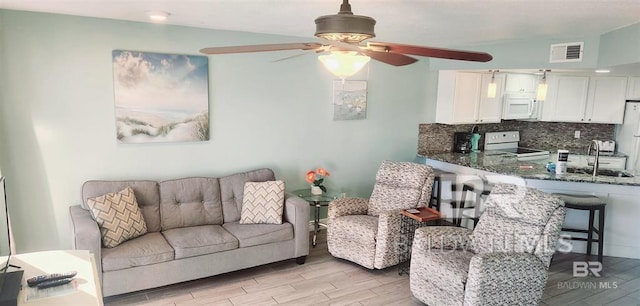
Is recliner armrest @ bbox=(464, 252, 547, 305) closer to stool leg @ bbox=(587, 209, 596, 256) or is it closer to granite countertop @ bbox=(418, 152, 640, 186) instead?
stool leg @ bbox=(587, 209, 596, 256)

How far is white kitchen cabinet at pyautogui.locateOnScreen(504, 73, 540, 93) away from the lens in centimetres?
620

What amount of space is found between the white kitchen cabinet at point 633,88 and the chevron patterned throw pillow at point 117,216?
6681 millimetres

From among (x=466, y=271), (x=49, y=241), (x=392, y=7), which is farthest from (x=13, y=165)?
(x=466, y=271)

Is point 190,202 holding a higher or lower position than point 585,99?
lower

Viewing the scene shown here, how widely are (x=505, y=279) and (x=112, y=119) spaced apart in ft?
11.7

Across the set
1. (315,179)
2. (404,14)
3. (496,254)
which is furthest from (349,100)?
(496,254)

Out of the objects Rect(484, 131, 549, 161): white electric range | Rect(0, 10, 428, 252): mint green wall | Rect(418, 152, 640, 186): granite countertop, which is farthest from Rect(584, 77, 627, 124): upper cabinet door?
Rect(0, 10, 428, 252): mint green wall

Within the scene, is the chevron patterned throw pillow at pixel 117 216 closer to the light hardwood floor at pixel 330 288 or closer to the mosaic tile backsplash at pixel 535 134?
the light hardwood floor at pixel 330 288

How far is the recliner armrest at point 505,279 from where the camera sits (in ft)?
9.71

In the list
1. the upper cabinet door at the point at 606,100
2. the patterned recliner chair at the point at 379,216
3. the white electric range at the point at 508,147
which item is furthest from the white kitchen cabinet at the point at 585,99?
the patterned recliner chair at the point at 379,216

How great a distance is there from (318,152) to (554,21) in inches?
109

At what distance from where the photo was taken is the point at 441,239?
3.48 metres

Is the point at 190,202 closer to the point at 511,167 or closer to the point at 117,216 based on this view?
the point at 117,216

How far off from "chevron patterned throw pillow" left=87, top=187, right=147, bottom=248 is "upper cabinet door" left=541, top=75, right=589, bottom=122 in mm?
5966
